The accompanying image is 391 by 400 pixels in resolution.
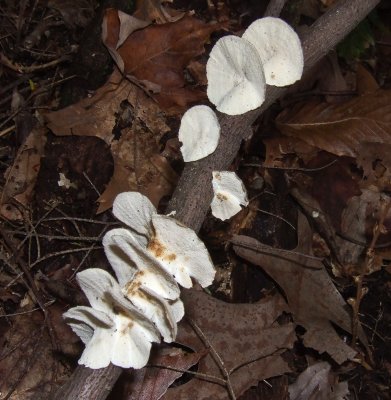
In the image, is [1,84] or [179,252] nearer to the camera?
[179,252]

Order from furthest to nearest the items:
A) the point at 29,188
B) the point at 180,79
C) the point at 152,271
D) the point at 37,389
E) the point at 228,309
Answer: the point at 180,79 < the point at 29,188 < the point at 228,309 < the point at 37,389 < the point at 152,271

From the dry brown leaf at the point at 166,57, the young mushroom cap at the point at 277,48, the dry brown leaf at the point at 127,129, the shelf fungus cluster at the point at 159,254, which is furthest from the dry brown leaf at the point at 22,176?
the young mushroom cap at the point at 277,48

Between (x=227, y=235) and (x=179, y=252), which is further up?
(x=179, y=252)

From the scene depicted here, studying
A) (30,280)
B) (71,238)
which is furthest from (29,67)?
(30,280)

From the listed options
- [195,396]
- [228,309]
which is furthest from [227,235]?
[195,396]

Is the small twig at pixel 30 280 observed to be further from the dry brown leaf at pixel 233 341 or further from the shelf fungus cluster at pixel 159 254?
the shelf fungus cluster at pixel 159 254

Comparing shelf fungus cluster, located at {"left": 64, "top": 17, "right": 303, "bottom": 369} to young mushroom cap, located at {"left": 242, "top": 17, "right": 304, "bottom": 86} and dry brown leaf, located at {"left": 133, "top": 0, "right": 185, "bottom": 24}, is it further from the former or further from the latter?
dry brown leaf, located at {"left": 133, "top": 0, "right": 185, "bottom": 24}

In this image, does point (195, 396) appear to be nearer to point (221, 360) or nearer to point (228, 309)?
point (221, 360)
